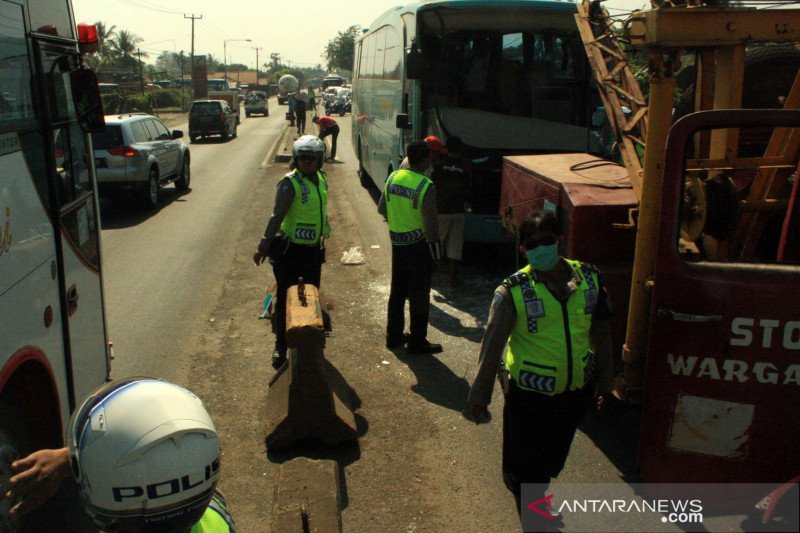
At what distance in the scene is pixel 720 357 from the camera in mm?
3828

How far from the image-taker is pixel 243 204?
16000 millimetres

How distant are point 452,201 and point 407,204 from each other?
2445 mm

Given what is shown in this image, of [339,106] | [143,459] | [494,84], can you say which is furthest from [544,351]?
[339,106]

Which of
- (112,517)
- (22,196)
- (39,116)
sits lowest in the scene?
(112,517)

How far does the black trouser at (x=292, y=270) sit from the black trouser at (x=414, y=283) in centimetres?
81

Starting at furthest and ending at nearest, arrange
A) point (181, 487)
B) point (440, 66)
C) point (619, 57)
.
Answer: point (440, 66), point (619, 57), point (181, 487)

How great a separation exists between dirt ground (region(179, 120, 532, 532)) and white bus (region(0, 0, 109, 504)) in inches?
44.1

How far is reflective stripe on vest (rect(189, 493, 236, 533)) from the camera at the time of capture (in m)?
2.19

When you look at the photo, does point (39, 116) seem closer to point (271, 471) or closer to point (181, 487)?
point (271, 471)

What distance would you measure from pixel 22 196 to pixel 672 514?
368 centimetres

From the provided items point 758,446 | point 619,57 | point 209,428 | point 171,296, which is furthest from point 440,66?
point 209,428

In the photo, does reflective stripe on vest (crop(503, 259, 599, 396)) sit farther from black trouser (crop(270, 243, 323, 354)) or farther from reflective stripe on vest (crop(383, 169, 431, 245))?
reflective stripe on vest (crop(383, 169, 431, 245))

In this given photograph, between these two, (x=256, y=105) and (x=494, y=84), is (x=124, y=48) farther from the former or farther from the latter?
(x=494, y=84)

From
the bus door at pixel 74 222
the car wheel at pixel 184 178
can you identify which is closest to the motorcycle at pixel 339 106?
the car wheel at pixel 184 178
